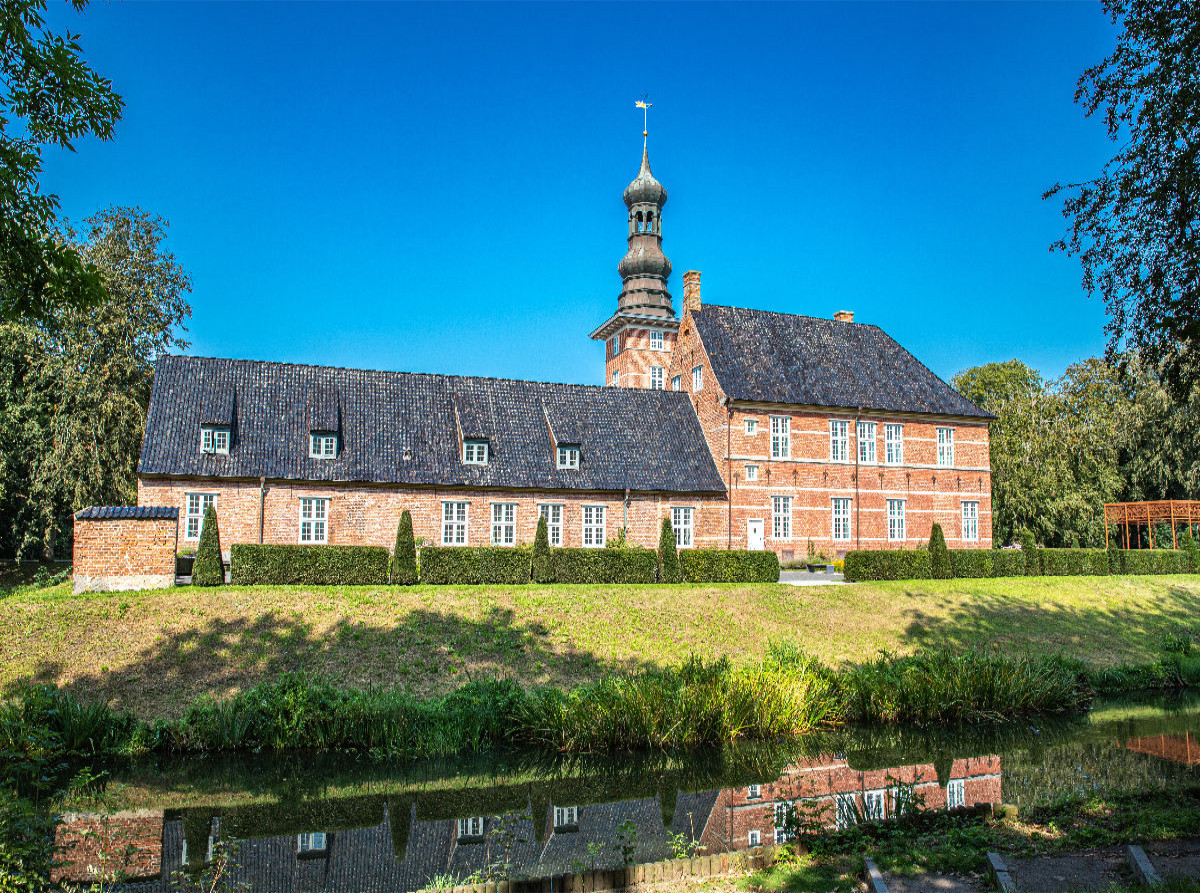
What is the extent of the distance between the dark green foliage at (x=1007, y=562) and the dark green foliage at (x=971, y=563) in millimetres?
97

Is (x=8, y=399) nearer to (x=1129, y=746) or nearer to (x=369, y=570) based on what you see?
(x=369, y=570)

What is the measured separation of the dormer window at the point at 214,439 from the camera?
26141mm

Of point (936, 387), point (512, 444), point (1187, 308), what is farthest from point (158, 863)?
point (936, 387)

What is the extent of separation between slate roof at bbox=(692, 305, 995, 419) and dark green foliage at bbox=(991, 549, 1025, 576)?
26.9ft

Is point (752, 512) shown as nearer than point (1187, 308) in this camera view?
No

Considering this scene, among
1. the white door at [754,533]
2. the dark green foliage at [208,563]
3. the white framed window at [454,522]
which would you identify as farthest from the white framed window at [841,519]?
the dark green foliage at [208,563]

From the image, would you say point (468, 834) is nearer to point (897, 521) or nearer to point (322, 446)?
point (322, 446)

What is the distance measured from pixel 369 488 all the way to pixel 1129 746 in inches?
815

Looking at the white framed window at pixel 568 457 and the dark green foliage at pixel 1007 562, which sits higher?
the white framed window at pixel 568 457

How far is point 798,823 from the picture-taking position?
335 inches

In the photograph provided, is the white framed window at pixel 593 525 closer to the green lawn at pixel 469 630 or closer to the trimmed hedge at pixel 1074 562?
the green lawn at pixel 469 630

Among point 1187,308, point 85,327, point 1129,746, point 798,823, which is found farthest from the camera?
point 85,327

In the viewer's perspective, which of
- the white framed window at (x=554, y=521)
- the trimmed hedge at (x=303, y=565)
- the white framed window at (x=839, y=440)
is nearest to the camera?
the trimmed hedge at (x=303, y=565)

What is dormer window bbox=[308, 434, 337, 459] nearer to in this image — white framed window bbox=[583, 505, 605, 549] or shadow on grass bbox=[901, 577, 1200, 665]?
white framed window bbox=[583, 505, 605, 549]
